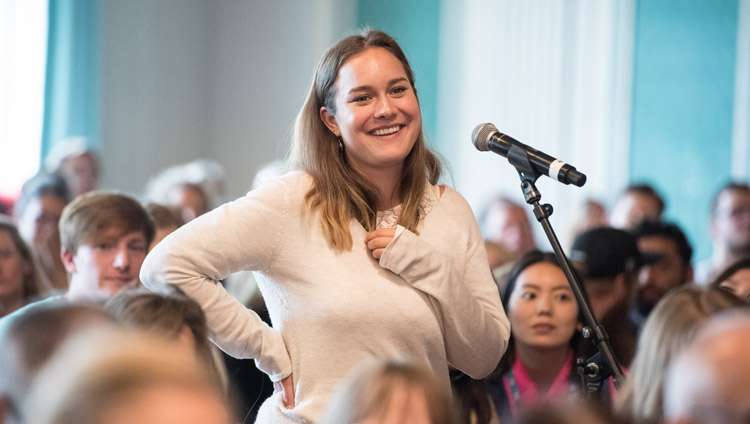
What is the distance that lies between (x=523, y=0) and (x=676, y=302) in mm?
5188

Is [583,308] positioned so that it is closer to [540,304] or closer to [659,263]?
[540,304]

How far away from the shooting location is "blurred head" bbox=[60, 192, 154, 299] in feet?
9.35

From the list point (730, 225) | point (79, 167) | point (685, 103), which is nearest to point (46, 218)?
point (79, 167)

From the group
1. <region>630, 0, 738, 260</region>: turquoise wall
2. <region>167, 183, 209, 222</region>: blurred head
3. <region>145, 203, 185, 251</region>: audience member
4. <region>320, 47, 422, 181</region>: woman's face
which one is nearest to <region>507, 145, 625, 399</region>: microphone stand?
<region>320, 47, 422, 181</region>: woman's face

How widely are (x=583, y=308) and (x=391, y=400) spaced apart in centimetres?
71

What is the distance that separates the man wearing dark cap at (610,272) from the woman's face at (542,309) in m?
0.33

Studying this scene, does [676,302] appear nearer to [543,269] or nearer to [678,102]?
[543,269]

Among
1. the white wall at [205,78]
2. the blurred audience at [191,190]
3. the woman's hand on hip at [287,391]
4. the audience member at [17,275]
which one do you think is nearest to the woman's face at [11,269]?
the audience member at [17,275]

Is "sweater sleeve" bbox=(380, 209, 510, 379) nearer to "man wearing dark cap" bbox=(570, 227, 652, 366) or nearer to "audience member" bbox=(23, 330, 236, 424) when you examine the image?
"audience member" bbox=(23, 330, 236, 424)

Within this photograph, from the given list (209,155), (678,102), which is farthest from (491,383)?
(209,155)

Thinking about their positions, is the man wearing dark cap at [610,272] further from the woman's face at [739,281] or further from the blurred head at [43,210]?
the blurred head at [43,210]

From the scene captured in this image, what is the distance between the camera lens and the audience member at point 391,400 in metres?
1.55

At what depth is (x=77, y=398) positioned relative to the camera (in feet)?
3.20

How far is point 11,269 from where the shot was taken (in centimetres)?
315
